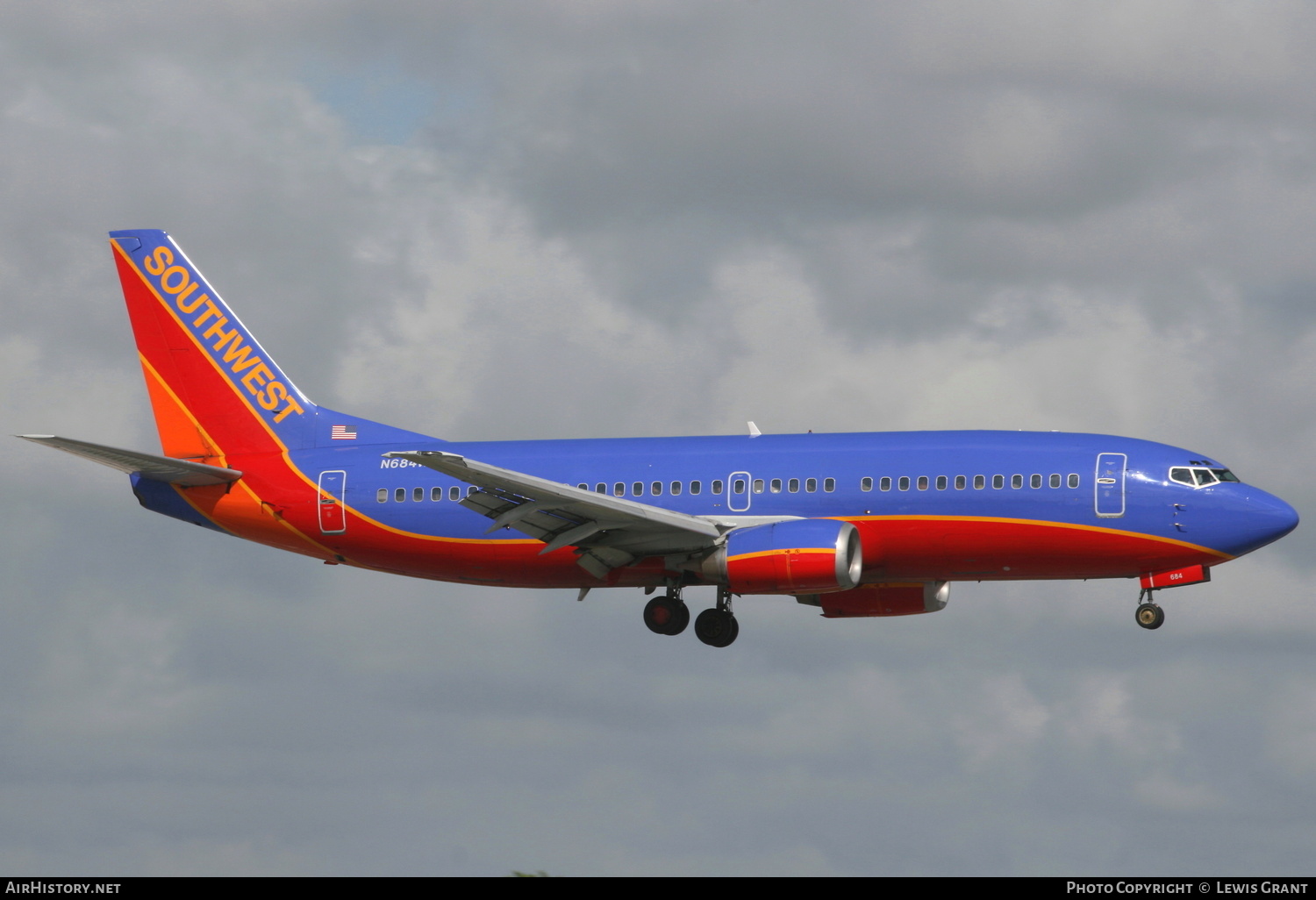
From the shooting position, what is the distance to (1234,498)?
4956cm

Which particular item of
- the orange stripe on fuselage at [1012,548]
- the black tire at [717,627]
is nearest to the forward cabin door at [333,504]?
the black tire at [717,627]

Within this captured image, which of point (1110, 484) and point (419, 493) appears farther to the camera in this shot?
point (419, 493)

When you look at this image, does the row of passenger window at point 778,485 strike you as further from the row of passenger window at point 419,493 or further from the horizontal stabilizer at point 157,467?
the horizontal stabilizer at point 157,467

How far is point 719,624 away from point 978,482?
9.27 m

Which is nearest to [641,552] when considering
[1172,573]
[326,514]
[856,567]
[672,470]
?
[672,470]

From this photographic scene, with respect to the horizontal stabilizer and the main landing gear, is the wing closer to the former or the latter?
the main landing gear

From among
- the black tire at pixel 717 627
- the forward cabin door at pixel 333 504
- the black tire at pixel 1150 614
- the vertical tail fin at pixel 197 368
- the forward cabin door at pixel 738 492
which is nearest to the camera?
the black tire at pixel 1150 614

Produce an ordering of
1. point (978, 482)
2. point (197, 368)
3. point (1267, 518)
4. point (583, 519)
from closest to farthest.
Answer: point (1267, 518) < point (978, 482) < point (583, 519) < point (197, 368)

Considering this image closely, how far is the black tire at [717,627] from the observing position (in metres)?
53.9

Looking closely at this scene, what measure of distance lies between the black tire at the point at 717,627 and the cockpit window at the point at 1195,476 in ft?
45.3

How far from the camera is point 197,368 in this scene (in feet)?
201

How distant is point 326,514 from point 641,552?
1086 cm

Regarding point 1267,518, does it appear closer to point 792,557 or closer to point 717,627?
point 792,557

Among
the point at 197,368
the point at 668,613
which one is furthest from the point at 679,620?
the point at 197,368
